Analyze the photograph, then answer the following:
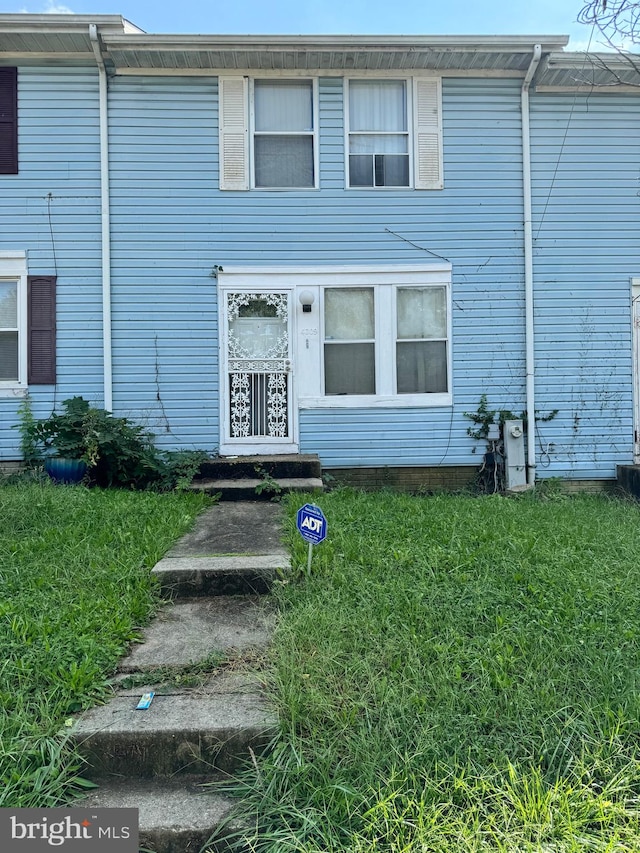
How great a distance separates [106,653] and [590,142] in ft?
25.4

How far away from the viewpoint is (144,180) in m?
6.85

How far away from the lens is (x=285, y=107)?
6980mm

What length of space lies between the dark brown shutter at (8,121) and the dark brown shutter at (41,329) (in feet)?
4.48

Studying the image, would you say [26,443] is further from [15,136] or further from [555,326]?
[555,326]

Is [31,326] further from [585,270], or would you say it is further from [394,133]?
[585,270]

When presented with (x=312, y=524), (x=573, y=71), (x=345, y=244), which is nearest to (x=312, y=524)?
(x=312, y=524)

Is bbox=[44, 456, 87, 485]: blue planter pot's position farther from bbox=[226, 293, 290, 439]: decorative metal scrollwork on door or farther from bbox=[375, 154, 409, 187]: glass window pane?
bbox=[375, 154, 409, 187]: glass window pane

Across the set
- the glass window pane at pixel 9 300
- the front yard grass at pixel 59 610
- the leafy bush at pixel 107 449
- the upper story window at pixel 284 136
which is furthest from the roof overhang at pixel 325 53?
the front yard grass at pixel 59 610

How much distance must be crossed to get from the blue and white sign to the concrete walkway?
446 millimetres

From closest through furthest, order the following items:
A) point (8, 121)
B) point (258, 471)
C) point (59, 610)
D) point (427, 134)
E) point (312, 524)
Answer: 1. point (59, 610)
2. point (312, 524)
3. point (258, 471)
4. point (8, 121)
5. point (427, 134)

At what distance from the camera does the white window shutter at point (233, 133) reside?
6840 mm

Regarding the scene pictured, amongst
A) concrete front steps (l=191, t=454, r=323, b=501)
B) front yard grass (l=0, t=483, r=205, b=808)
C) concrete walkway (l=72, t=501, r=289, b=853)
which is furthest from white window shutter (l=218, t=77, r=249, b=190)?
concrete walkway (l=72, t=501, r=289, b=853)

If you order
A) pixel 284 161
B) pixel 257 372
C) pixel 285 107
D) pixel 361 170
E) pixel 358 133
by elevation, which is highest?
pixel 285 107

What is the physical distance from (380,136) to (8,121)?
4478 mm
